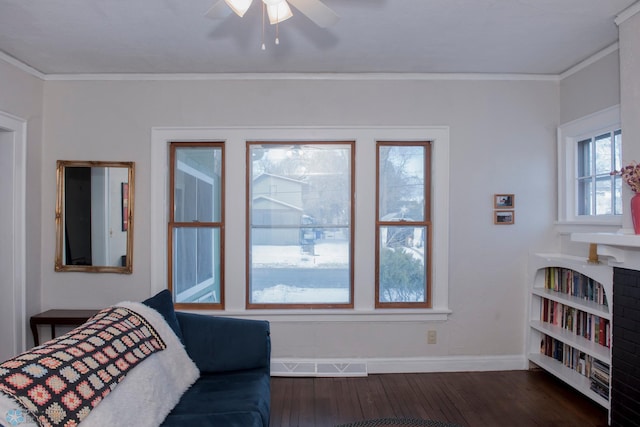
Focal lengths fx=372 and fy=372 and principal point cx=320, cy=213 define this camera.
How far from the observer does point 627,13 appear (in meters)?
2.27

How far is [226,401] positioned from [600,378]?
2540 millimetres

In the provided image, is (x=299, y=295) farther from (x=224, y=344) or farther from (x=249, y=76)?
(x=249, y=76)

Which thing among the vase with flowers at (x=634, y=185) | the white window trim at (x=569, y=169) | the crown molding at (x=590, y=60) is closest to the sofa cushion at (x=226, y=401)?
the vase with flowers at (x=634, y=185)

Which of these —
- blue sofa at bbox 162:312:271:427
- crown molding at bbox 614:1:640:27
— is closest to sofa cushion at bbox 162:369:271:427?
blue sofa at bbox 162:312:271:427

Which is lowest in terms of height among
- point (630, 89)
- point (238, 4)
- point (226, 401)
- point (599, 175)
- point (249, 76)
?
point (226, 401)

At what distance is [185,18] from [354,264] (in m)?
2.27

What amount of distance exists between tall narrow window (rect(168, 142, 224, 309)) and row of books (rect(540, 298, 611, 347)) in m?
2.88

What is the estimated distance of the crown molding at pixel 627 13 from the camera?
221cm

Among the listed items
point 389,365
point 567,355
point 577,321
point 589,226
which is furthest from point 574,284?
point 389,365

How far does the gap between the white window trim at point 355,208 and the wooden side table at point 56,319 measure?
56 centimetres

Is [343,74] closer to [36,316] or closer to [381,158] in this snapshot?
[381,158]

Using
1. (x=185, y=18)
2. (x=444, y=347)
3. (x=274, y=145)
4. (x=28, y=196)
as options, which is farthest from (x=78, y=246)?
(x=444, y=347)

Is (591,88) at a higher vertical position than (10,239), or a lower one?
higher

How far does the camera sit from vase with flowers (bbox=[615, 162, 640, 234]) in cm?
213
